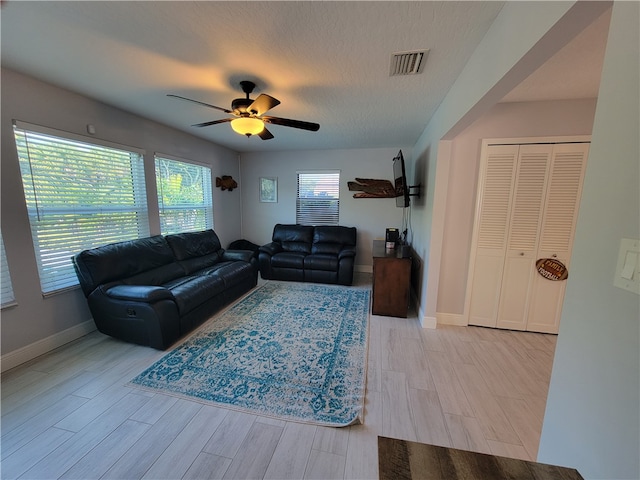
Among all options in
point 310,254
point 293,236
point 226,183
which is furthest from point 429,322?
point 226,183

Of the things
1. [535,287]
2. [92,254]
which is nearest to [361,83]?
[535,287]

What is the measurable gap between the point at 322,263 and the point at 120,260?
8.85 ft

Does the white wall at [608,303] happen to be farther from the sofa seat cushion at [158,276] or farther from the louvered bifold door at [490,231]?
the sofa seat cushion at [158,276]

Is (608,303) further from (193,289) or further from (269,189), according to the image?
(269,189)

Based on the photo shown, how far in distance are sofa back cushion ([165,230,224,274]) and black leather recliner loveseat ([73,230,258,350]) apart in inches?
0.5

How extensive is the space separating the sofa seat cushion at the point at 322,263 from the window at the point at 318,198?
44.9 inches

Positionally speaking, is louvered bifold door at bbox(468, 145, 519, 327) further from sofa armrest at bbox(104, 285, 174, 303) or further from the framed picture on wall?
the framed picture on wall

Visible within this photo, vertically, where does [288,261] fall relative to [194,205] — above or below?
below

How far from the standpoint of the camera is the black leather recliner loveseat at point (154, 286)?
91.0 inches

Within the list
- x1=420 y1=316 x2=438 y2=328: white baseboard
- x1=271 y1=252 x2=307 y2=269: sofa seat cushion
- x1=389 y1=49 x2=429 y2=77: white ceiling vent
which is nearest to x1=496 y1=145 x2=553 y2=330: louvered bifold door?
x1=420 y1=316 x2=438 y2=328: white baseboard

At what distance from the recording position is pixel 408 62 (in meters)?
1.85

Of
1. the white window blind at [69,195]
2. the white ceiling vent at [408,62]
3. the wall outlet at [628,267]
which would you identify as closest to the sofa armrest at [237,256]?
the white window blind at [69,195]

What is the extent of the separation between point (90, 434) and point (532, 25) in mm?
3178

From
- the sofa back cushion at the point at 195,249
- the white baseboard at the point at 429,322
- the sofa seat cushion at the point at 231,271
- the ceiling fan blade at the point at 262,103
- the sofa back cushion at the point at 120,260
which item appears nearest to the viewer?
the ceiling fan blade at the point at 262,103
